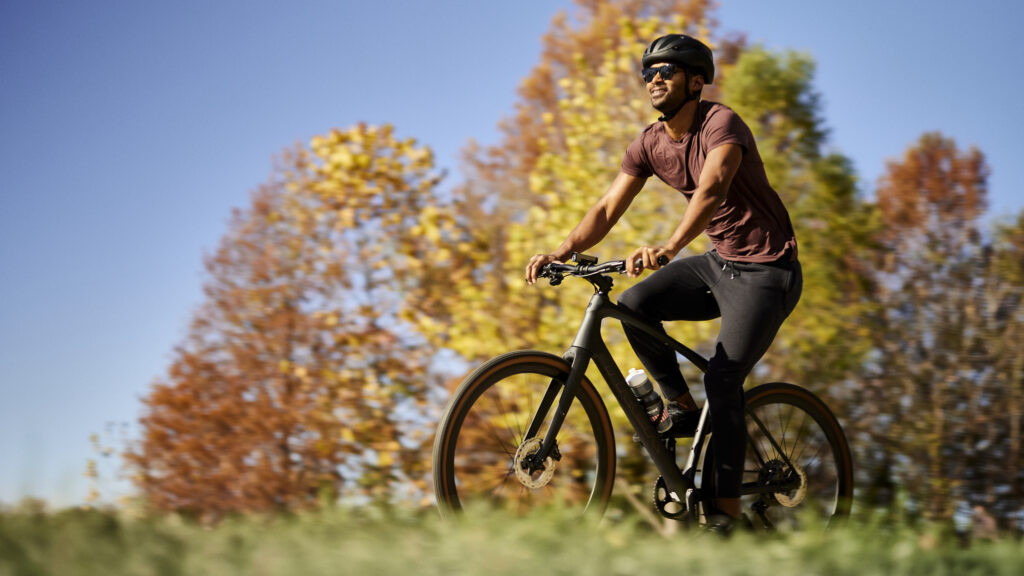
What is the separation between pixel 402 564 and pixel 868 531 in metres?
2.22

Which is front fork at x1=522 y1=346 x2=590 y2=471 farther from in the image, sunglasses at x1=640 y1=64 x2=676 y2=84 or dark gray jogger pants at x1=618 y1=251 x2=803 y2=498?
sunglasses at x1=640 y1=64 x2=676 y2=84

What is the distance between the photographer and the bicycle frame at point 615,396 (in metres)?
3.79

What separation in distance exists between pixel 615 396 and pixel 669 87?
1.38 meters

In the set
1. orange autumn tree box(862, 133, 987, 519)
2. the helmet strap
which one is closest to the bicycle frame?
the helmet strap

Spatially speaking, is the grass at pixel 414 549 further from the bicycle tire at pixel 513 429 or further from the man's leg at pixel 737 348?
the man's leg at pixel 737 348

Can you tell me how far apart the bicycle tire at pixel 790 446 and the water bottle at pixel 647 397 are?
0.52m

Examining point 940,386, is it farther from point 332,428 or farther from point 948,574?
point 332,428

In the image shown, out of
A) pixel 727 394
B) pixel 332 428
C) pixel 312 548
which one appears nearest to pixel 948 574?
pixel 727 394

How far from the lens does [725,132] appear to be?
387 cm

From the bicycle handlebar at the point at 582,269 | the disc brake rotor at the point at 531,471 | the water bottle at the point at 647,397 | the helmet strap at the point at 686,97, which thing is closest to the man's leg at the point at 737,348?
the water bottle at the point at 647,397

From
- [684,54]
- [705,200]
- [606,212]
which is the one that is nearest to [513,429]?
[606,212]

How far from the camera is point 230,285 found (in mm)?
11578

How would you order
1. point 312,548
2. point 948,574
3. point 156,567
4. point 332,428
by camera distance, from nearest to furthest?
point 156,567
point 312,548
point 948,574
point 332,428

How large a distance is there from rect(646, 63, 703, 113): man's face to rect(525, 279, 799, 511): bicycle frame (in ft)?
2.72
